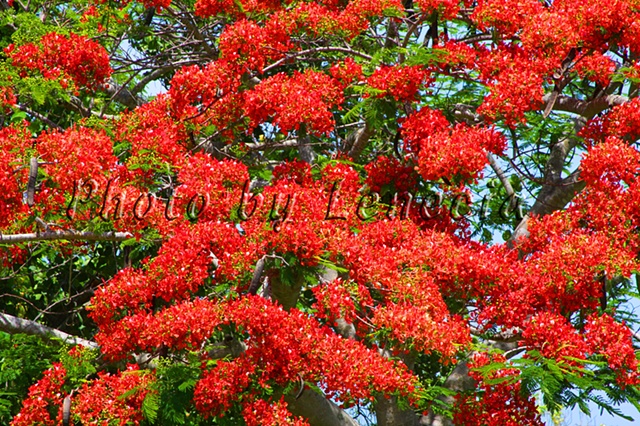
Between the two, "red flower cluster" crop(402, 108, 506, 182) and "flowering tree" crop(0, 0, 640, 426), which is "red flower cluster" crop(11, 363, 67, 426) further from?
"red flower cluster" crop(402, 108, 506, 182)

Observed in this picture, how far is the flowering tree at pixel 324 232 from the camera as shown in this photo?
Result: 722 cm

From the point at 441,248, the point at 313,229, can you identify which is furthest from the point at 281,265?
the point at 441,248

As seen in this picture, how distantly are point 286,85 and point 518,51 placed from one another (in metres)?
2.41

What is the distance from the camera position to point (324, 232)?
24.6ft

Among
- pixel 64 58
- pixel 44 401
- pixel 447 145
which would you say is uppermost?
pixel 64 58

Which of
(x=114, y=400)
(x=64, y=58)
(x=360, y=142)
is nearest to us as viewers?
(x=114, y=400)

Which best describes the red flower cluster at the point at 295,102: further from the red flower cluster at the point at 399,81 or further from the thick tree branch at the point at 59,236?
the thick tree branch at the point at 59,236

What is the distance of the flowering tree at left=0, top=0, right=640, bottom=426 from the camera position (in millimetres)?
7219

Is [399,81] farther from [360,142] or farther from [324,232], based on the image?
[324,232]

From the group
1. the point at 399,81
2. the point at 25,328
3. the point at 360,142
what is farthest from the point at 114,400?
the point at 360,142

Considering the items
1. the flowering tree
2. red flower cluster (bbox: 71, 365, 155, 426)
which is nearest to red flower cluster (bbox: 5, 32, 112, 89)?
the flowering tree

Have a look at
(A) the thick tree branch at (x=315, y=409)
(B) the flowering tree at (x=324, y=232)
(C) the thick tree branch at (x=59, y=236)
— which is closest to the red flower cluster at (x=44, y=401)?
(B) the flowering tree at (x=324, y=232)

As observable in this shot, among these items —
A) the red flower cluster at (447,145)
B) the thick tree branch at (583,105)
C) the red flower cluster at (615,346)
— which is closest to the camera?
the red flower cluster at (615,346)

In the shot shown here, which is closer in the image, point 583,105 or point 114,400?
point 114,400
